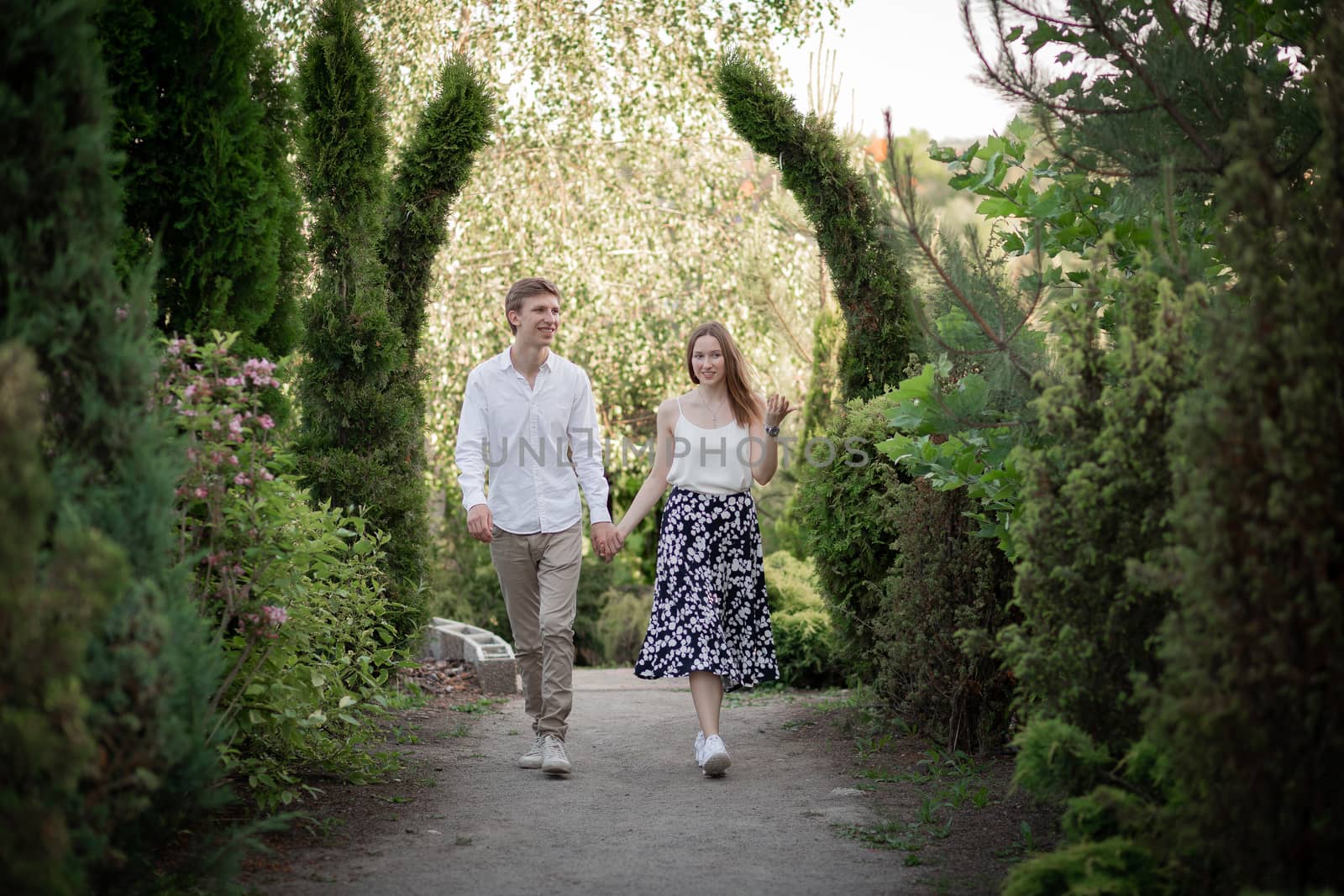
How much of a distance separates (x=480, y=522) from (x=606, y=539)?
57 centimetres

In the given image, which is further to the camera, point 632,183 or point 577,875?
point 632,183

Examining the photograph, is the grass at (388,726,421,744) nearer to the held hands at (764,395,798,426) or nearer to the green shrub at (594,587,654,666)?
the held hands at (764,395,798,426)

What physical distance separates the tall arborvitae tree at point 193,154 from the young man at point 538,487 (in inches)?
45.6

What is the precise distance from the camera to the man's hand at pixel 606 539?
16.3ft

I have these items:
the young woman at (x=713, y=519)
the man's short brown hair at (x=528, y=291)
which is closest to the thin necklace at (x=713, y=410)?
the young woman at (x=713, y=519)

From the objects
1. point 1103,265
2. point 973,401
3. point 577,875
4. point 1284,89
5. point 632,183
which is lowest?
point 577,875

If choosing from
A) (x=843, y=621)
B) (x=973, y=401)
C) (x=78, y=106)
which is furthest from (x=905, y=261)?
(x=843, y=621)

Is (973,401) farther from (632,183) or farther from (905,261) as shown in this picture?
(632,183)

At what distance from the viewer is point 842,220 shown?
259 inches

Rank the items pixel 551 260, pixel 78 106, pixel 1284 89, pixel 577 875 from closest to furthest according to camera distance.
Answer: pixel 78 106 < pixel 577 875 < pixel 1284 89 < pixel 551 260

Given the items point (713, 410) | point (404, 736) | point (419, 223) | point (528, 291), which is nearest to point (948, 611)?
point (713, 410)

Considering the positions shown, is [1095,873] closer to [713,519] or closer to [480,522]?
[713,519]

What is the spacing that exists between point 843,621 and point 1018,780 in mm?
3178

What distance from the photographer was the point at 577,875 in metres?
3.38
